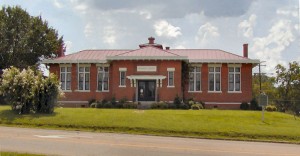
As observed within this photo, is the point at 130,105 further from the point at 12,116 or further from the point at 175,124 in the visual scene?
the point at 175,124

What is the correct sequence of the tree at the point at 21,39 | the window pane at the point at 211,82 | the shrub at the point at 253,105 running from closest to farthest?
the shrub at the point at 253,105
the window pane at the point at 211,82
the tree at the point at 21,39

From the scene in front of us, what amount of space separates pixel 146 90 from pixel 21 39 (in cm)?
2206

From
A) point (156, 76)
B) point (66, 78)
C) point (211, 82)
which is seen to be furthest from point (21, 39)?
point (211, 82)

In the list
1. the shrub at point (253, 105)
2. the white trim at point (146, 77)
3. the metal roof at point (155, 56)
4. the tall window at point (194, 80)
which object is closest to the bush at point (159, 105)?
the white trim at point (146, 77)

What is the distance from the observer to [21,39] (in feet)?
177

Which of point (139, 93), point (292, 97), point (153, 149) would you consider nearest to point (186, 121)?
point (153, 149)

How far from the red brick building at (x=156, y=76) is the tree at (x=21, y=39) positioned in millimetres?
10169

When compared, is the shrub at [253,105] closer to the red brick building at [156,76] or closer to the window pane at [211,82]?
the red brick building at [156,76]

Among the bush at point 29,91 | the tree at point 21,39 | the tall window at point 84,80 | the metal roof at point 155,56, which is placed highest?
the tree at point 21,39

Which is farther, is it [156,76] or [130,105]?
[156,76]

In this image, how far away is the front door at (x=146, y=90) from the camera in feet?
132

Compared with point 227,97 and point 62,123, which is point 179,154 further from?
point 227,97

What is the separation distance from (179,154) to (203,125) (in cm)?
983

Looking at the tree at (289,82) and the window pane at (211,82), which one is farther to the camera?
the tree at (289,82)
